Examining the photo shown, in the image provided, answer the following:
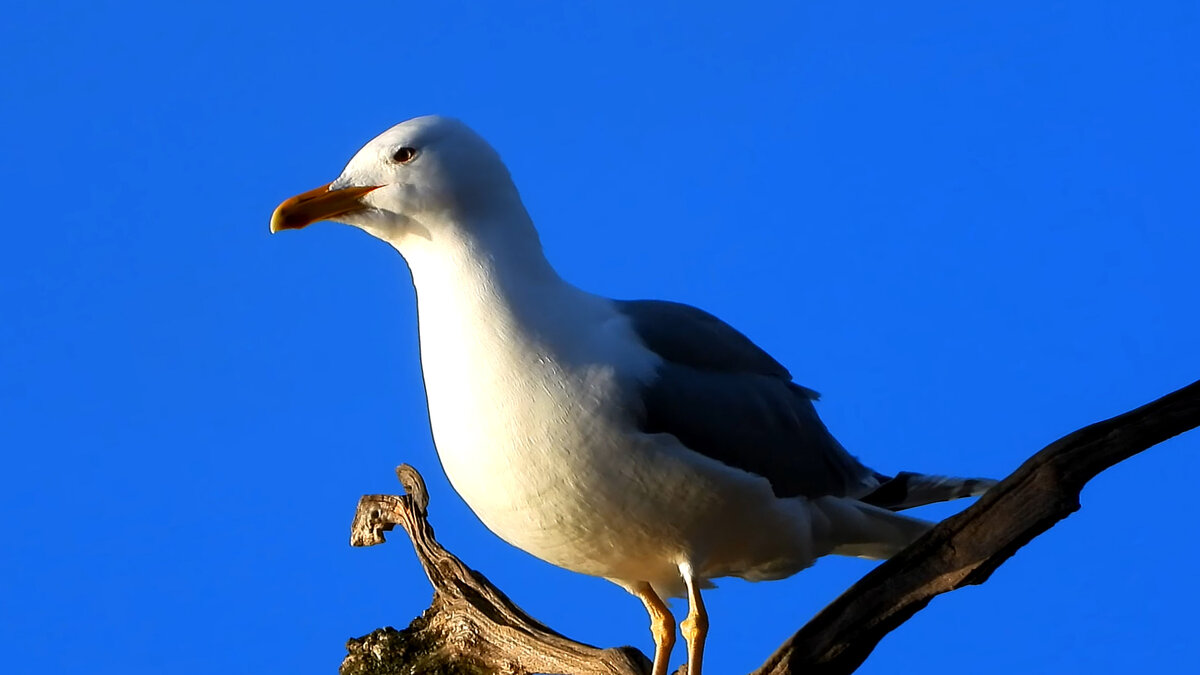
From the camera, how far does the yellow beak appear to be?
21.1 ft

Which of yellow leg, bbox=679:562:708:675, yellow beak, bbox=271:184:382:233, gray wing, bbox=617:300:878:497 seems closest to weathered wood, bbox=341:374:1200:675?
yellow leg, bbox=679:562:708:675

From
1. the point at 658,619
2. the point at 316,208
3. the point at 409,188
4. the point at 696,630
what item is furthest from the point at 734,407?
the point at 316,208

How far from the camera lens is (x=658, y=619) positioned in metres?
7.10

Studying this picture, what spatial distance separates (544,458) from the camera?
6.00 meters

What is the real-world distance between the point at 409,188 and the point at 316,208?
390mm

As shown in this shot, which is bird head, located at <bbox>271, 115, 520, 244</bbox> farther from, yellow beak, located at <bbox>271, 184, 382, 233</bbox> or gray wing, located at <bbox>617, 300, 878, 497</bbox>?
gray wing, located at <bbox>617, 300, 878, 497</bbox>

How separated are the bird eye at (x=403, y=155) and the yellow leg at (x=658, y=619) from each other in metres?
2.10

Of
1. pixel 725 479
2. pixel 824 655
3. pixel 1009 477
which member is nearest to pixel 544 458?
pixel 725 479

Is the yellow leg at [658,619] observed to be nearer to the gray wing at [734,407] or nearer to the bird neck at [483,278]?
the gray wing at [734,407]

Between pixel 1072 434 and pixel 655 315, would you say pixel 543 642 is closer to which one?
pixel 655 315

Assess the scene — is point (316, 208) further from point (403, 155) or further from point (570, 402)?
point (570, 402)

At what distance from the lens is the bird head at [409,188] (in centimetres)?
636


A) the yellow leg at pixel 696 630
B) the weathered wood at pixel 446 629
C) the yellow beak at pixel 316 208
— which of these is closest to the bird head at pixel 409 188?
the yellow beak at pixel 316 208

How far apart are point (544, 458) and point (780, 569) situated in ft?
4.85
